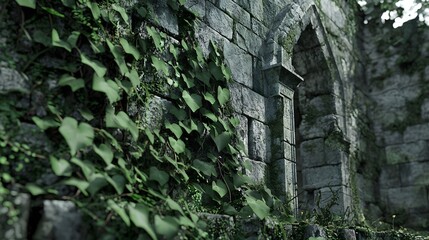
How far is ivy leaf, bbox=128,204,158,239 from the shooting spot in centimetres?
206

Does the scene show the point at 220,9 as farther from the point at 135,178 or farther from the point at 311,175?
the point at 311,175

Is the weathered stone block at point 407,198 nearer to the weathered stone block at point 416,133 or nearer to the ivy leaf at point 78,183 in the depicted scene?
the weathered stone block at point 416,133

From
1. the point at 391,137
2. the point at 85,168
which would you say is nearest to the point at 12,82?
the point at 85,168

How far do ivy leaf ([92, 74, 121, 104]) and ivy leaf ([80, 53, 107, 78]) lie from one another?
0.07 ft

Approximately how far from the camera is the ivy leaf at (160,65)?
3041mm

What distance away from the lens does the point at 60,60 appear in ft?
8.05

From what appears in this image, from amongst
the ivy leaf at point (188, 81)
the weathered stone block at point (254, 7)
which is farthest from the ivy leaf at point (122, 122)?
the weathered stone block at point (254, 7)

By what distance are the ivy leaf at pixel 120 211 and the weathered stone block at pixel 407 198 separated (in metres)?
5.35

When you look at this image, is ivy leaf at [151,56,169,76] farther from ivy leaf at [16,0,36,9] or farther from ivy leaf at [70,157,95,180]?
ivy leaf at [70,157,95,180]

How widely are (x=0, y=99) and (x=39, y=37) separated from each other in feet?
1.25

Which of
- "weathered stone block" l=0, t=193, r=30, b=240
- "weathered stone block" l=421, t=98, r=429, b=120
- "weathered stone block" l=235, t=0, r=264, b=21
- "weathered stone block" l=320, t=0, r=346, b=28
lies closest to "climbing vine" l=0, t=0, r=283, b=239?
"weathered stone block" l=0, t=193, r=30, b=240

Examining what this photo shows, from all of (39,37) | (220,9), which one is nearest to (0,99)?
(39,37)

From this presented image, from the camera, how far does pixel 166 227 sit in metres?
2.11

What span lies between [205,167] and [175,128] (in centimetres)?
34
